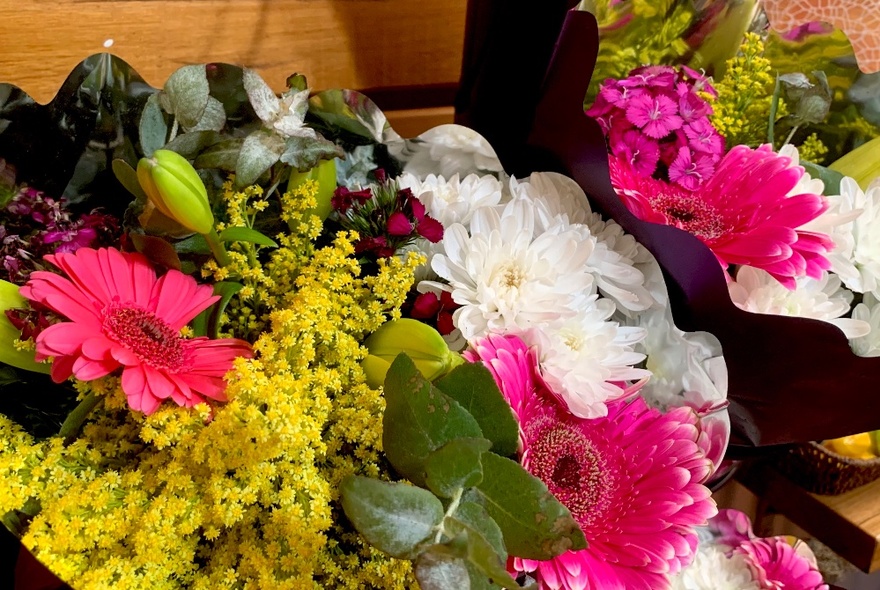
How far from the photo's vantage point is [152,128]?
1.56 feet

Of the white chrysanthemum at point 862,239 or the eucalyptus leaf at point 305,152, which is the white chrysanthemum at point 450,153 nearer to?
the eucalyptus leaf at point 305,152

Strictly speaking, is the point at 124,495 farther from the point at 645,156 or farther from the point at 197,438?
the point at 645,156

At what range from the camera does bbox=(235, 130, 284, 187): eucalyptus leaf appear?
44cm

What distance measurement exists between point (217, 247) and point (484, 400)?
7.6 inches

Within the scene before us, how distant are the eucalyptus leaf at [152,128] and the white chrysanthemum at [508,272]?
20 cm

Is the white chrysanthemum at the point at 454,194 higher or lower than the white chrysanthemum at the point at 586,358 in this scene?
higher

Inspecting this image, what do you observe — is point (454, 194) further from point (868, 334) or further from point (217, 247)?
point (868, 334)

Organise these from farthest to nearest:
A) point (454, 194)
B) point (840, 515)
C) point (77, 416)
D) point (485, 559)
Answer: point (840, 515), point (454, 194), point (77, 416), point (485, 559)

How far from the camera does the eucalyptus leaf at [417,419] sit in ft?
1.17

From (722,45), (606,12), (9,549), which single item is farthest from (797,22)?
(9,549)

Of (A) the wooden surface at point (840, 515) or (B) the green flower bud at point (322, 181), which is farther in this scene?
(A) the wooden surface at point (840, 515)

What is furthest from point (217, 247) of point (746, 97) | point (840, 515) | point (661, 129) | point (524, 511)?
point (840, 515)

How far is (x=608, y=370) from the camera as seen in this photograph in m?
0.46

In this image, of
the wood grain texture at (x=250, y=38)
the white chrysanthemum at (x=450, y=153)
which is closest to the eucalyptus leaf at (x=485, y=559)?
the white chrysanthemum at (x=450, y=153)
